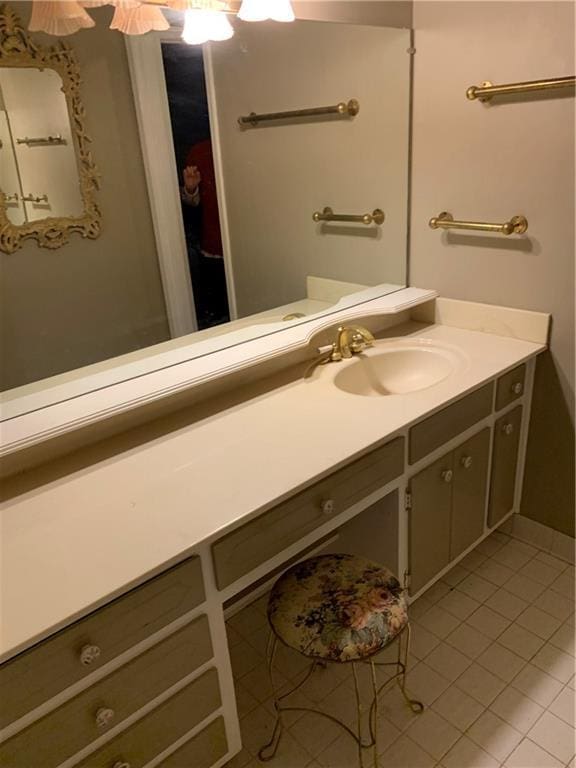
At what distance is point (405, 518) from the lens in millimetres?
1454

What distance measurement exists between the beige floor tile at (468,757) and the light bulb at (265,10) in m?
1.87

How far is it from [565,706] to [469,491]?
22.8 inches

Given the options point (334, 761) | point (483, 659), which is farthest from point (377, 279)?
point (334, 761)

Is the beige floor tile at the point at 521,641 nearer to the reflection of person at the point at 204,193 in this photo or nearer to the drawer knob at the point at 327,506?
the drawer knob at the point at 327,506

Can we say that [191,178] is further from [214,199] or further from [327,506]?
[327,506]

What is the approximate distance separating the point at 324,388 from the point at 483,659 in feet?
2.89

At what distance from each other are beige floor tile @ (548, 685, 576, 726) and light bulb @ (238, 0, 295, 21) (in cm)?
190

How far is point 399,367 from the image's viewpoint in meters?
1.80

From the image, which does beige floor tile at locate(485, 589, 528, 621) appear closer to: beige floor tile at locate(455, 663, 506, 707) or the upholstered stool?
beige floor tile at locate(455, 663, 506, 707)

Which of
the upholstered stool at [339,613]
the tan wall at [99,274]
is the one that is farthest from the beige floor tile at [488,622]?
the tan wall at [99,274]

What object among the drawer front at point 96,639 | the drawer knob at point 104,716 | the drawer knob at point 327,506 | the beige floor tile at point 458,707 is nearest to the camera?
the drawer front at point 96,639

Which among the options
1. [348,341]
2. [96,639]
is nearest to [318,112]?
[348,341]

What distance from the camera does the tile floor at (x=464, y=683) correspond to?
1338mm

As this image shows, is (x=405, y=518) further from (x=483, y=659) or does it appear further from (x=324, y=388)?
(x=483, y=659)
